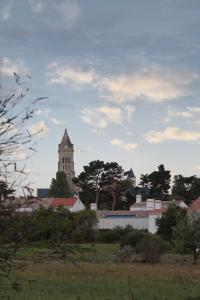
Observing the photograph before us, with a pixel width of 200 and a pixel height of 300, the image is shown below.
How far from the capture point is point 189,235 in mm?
48031

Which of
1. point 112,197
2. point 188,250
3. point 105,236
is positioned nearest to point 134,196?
point 112,197

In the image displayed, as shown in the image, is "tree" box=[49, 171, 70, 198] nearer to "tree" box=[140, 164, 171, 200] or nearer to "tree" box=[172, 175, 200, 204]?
"tree" box=[140, 164, 171, 200]

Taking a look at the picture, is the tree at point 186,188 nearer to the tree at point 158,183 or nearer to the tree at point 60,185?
the tree at point 158,183

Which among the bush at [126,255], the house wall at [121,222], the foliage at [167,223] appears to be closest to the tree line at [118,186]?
the house wall at [121,222]

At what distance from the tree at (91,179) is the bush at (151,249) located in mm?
80154

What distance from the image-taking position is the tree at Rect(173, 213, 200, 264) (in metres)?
47.8

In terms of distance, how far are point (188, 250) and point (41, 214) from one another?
145ft

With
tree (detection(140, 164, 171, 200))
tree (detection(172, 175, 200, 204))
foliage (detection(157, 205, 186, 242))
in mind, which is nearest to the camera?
foliage (detection(157, 205, 186, 242))

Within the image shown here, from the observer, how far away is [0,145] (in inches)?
217

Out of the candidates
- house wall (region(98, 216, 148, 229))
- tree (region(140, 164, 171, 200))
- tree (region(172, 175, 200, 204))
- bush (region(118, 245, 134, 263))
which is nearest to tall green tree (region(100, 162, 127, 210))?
tree (region(140, 164, 171, 200))

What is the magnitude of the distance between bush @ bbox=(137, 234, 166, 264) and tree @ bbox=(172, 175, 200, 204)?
8907 centimetres

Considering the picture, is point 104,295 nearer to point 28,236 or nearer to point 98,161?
point 28,236

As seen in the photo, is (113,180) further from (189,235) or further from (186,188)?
(189,235)

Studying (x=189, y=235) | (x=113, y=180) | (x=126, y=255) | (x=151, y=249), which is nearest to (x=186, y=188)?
(x=113, y=180)
